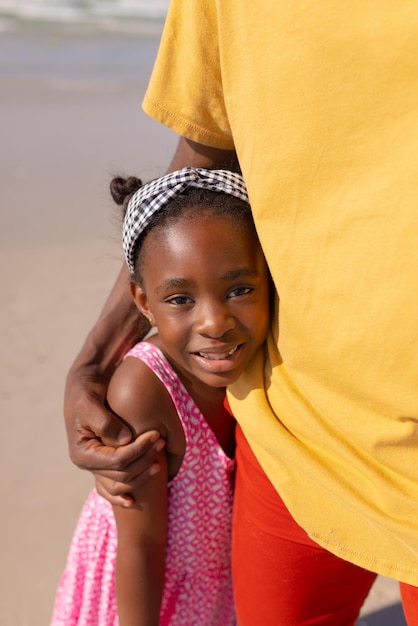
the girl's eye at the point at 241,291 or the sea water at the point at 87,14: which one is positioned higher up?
the sea water at the point at 87,14

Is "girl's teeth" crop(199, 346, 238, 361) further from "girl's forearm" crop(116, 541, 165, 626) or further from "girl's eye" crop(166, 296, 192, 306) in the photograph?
"girl's forearm" crop(116, 541, 165, 626)

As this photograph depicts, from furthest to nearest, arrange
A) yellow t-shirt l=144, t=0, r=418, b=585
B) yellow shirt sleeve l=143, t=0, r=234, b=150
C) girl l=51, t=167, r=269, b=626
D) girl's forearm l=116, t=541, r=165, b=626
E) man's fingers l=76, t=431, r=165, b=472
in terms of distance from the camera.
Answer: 1. girl's forearm l=116, t=541, r=165, b=626
2. man's fingers l=76, t=431, r=165, b=472
3. girl l=51, t=167, r=269, b=626
4. yellow shirt sleeve l=143, t=0, r=234, b=150
5. yellow t-shirt l=144, t=0, r=418, b=585

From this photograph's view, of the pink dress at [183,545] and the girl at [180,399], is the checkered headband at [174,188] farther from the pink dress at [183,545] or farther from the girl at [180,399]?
the pink dress at [183,545]

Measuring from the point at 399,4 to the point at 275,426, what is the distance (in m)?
0.64

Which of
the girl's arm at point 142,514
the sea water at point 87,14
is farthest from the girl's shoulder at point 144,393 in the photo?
the sea water at point 87,14

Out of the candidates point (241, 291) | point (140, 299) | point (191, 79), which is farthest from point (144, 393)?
point (191, 79)

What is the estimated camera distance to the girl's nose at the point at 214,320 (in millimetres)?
1346

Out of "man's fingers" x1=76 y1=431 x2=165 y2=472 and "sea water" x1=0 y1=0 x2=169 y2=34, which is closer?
"man's fingers" x1=76 y1=431 x2=165 y2=472

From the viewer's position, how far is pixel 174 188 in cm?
138

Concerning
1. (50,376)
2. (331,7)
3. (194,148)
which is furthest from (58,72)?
(331,7)

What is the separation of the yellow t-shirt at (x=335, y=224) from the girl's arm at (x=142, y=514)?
0.90 ft

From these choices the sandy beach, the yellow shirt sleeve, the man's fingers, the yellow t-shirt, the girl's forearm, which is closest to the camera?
the yellow t-shirt

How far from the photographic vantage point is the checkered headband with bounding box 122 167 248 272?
4.55ft

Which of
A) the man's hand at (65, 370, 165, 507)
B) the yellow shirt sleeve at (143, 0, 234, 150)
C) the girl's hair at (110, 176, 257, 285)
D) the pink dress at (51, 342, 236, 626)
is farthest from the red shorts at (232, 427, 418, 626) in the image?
the yellow shirt sleeve at (143, 0, 234, 150)
